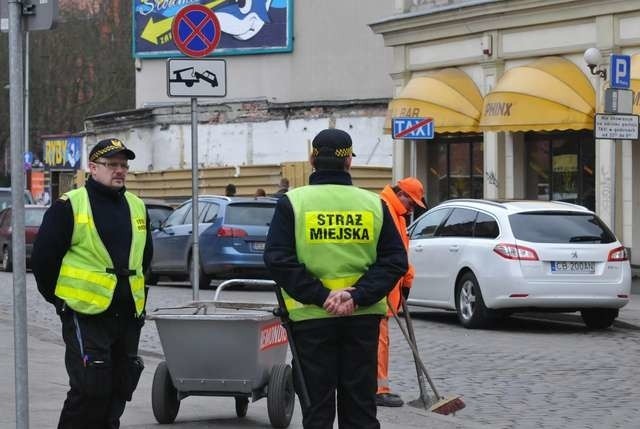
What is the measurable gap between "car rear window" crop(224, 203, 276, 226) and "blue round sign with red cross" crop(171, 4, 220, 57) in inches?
387

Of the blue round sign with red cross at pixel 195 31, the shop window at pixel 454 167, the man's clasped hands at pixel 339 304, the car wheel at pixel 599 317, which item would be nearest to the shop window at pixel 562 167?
the shop window at pixel 454 167

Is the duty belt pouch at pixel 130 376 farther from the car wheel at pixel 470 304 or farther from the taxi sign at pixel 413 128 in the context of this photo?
the taxi sign at pixel 413 128

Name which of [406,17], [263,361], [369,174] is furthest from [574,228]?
[369,174]

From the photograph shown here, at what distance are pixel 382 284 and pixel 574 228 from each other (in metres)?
10.3

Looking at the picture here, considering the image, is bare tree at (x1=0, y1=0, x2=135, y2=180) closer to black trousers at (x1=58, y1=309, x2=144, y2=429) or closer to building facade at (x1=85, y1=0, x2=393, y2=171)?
building facade at (x1=85, y1=0, x2=393, y2=171)

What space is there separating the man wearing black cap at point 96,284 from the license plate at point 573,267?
30.8 feet

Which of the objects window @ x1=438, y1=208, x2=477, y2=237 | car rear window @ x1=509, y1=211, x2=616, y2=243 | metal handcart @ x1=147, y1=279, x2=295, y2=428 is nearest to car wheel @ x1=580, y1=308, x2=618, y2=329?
car rear window @ x1=509, y1=211, x2=616, y2=243

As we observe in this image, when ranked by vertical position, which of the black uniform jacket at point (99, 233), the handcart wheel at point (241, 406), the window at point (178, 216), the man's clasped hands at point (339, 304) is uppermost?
the black uniform jacket at point (99, 233)

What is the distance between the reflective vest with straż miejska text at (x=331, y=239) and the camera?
22.1 ft

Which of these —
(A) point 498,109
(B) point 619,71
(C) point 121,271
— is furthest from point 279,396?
(A) point 498,109

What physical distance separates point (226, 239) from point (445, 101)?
7.93 m

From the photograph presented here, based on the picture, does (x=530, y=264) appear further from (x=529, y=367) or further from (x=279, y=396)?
(x=279, y=396)

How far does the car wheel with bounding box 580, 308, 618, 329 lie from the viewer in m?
17.0

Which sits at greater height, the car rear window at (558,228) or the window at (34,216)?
the car rear window at (558,228)
